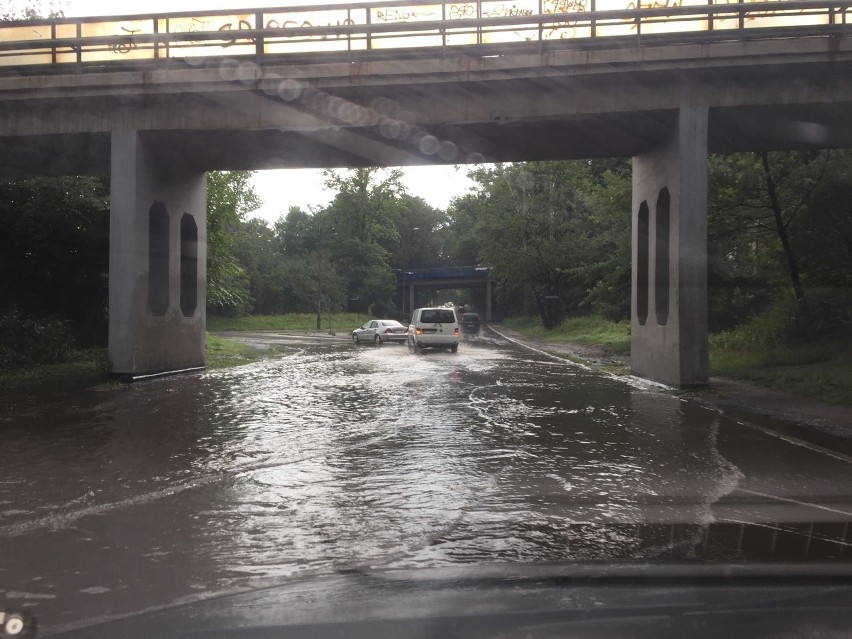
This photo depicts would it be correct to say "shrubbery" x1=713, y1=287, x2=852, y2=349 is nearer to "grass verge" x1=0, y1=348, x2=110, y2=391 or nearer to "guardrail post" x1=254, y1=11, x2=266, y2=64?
"guardrail post" x1=254, y1=11, x2=266, y2=64

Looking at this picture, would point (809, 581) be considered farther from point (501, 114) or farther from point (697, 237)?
point (501, 114)

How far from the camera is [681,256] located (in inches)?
630

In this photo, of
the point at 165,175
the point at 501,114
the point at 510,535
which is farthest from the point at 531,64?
the point at 510,535

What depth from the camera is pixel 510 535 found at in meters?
5.42

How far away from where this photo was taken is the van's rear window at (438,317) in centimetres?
2898

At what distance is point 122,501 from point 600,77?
13.5 metres

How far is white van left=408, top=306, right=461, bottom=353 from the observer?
1136 inches

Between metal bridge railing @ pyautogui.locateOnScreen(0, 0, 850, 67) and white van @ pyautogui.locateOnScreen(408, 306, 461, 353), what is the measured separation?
13903 millimetres

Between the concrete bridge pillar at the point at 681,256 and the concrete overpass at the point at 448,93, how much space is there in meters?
0.04

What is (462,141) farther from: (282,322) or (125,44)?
(282,322)

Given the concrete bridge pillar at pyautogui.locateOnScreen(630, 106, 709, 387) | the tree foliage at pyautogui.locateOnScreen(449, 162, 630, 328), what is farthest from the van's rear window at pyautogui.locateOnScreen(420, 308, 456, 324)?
the tree foliage at pyautogui.locateOnScreen(449, 162, 630, 328)

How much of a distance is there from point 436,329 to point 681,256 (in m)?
14.0

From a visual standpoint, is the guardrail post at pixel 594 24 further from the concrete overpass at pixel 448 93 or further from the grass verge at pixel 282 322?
the grass verge at pixel 282 322

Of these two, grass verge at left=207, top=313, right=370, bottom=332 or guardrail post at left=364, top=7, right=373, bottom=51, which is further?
Answer: grass verge at left=207, top=313, right=370, bottom=332
